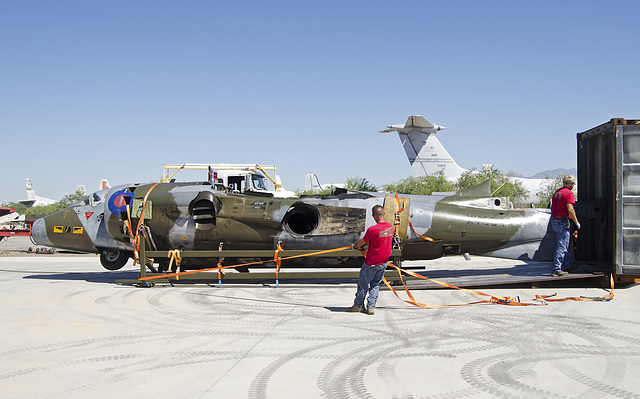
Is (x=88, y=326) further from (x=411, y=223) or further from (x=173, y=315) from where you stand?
(x=411, y=223)

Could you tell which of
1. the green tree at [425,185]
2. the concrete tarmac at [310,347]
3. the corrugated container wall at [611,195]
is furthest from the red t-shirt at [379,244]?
the green tree at [425,185]

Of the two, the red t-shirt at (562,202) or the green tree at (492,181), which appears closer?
the red t-shirt at (562,202)

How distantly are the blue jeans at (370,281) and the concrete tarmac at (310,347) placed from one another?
0.20m

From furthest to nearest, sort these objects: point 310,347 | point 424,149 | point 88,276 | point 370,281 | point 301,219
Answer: point 424,149
point 88,276
point 301,219
point 370,281
point 310,347

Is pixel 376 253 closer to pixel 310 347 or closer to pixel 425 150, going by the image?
pixel 310 347

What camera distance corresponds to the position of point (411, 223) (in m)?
9.89

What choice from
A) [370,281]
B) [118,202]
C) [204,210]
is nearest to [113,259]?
[118,202]

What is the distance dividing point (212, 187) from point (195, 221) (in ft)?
2.95

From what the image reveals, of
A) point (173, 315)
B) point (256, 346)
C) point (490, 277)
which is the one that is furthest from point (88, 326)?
point (490, 277)

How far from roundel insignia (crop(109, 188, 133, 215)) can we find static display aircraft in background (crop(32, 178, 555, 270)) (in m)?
0.02

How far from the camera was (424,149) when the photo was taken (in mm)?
40656

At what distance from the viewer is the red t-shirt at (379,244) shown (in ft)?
23.2

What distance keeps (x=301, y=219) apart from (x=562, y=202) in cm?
509

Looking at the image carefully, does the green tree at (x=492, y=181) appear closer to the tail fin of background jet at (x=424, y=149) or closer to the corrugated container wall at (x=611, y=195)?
the tail fin of background jet at (x=424, y=149)
